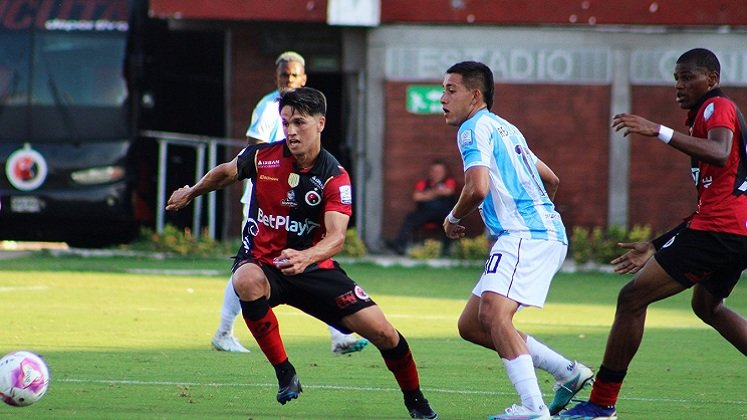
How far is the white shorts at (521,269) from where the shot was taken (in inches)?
309

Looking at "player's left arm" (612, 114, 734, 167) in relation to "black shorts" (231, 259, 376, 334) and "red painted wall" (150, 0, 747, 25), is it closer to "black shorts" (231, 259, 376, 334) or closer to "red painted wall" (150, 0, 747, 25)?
"black shorts" (231, 259, 376, 334)

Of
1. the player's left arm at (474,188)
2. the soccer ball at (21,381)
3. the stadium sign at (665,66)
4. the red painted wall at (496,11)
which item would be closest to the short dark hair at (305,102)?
the player's left arm at (474,188)

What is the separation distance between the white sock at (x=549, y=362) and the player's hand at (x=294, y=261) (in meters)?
1.44

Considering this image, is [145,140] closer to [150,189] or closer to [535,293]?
[150,189]

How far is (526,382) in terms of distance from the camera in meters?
7.73

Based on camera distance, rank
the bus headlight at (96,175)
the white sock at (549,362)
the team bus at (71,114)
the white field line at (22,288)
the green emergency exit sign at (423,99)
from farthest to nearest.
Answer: the green emergency exit sign at (423,99) < the bus headlight at (96,175) < the team bus at (71,114) < the white field line at (22,288) < the white sock at (549,362)

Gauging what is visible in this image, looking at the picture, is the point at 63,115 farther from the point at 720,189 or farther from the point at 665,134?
the point at 665,134

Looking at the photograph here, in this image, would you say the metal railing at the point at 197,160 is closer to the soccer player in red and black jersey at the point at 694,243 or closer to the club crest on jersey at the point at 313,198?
the club crest on jersey at the point at 313,198

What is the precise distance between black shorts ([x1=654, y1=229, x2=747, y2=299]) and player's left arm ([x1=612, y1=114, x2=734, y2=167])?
54cm

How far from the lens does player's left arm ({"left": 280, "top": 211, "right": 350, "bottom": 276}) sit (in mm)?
7883

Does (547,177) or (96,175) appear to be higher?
(547,177)

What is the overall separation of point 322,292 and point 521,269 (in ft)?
3.81

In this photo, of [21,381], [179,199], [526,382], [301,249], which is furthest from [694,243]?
[21,381]

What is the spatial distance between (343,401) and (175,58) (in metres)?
16.2
